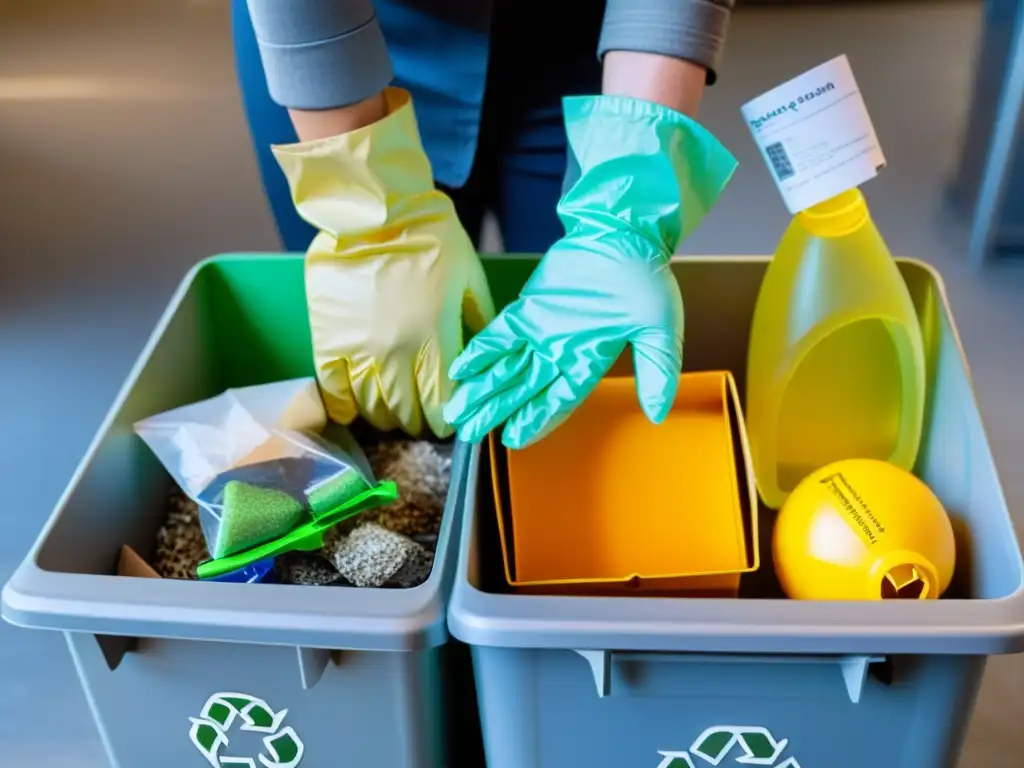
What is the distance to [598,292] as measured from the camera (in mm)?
795

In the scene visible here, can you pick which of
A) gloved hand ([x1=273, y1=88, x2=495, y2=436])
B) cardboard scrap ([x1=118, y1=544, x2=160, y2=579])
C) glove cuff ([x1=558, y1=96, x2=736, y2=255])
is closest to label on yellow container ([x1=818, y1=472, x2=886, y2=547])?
glove cuff ([x1=558, y1=96, x2=736, y2=255])

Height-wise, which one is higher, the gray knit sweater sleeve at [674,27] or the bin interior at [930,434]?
the gray knit sweater sleeve at [674,27]

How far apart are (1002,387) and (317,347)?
3.78 feet

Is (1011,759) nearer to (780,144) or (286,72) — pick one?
(780,144)

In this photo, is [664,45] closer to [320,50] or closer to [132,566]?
[320,50]

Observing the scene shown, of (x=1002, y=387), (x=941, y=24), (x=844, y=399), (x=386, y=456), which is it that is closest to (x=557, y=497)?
(x=386, y=456)

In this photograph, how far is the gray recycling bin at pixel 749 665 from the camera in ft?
2.10

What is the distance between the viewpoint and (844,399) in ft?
3.16

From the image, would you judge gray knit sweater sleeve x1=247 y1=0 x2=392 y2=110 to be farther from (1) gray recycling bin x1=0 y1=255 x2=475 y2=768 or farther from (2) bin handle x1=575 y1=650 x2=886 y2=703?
(2) bin handle x1=575 y1=650 x2=886 y2=703

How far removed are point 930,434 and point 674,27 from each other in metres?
0.42

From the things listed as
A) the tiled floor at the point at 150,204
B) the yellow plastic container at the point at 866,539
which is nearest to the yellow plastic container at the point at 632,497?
the yellow plastic container at the point at 866,539

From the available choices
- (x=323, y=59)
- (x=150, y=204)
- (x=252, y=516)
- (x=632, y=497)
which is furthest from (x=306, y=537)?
(x=150, y=204)

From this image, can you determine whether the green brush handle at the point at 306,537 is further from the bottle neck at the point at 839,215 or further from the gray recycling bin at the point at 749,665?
the bottle neck at the point at 839,215

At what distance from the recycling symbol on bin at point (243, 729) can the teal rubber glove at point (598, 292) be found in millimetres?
253
